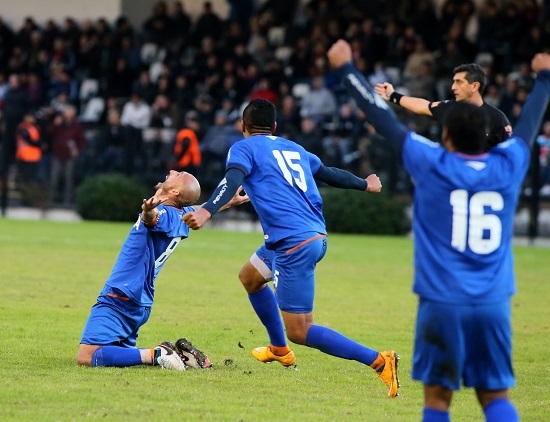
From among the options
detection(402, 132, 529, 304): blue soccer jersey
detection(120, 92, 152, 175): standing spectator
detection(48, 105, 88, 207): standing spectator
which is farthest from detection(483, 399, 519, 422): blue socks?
detection(48, 105, 88, 207): standing spectator

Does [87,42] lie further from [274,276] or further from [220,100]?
[274,276]

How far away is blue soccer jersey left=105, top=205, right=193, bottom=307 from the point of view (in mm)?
8586

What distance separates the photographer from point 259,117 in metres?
8.36

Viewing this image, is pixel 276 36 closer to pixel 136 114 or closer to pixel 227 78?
pixel 227 78

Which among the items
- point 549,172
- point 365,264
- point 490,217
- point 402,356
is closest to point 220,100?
point 549,172

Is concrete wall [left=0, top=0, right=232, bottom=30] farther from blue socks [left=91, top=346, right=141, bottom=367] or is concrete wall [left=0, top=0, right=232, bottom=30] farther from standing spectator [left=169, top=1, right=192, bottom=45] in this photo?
blue socks [left=91, top=346, right=141, bottom=367]

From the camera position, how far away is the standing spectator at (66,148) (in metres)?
26.6

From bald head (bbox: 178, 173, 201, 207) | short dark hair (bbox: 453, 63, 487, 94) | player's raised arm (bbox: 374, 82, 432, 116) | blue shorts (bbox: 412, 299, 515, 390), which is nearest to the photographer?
blue shorts (bbox: 412, 299, 515, 390)

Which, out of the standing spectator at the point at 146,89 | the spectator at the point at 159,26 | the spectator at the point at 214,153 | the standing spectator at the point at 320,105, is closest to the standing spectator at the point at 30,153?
the standing spectator at the point at 146,89

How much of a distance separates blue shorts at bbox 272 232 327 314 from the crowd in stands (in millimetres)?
14851

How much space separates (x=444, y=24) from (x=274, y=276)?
64.4ft

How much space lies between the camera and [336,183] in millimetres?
8555

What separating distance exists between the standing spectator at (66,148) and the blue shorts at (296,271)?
19111mm

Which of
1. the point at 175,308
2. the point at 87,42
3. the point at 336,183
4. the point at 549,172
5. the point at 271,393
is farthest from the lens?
the point at 87,42
